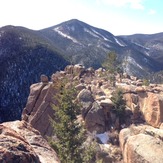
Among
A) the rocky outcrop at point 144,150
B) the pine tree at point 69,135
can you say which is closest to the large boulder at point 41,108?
the pine tree at point 69,135

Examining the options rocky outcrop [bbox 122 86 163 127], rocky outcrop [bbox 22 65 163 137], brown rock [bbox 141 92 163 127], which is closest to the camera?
brown rock [bbox 141 92 163 127]

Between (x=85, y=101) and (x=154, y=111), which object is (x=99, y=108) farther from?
(x=154, y=111)

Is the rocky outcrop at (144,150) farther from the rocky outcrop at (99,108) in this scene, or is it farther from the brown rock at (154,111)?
the brown rock at (154,111)

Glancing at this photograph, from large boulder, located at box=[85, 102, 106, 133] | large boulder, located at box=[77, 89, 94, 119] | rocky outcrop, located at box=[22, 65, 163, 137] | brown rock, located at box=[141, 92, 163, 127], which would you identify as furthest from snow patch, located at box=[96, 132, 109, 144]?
brown rock, located at box=[141, 92, 163, 127]

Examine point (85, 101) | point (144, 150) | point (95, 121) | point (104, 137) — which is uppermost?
point (144, 150)

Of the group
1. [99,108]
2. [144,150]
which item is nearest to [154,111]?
[99,108]

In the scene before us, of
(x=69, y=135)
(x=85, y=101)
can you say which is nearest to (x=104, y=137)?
(x=85, y=101)

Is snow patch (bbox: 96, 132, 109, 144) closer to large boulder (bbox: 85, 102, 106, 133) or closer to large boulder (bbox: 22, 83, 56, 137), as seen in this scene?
large boulder (bbox: 85, 102, 106, 133)

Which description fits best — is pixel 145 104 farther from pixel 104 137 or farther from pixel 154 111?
pixel 104 137

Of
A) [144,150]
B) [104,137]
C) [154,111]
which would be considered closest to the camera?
[144,150]

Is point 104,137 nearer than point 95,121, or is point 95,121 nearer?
point 104,137

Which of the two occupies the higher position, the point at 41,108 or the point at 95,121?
the point at 41,108

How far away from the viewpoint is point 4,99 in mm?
167250

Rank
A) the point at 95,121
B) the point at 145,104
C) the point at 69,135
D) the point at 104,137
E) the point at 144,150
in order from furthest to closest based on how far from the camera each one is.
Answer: the point at 145,104
the point at 95,121
the point at 104,137
the point at 69,135
the point at 144,150
